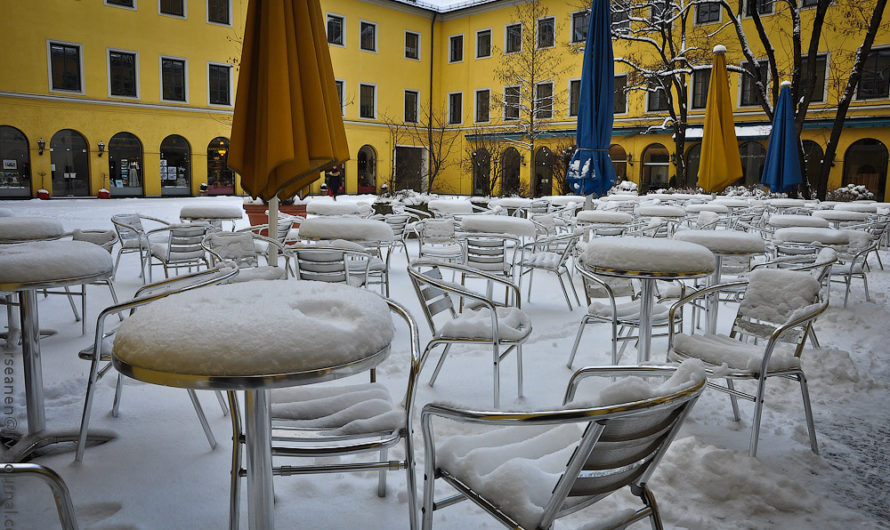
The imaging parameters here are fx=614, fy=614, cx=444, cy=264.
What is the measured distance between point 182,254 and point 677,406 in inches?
215

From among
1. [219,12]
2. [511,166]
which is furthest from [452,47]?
[219,12]

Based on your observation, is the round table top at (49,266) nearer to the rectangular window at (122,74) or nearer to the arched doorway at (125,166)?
the arched doorway at (125,166)

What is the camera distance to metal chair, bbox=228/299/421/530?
1826 millimetres

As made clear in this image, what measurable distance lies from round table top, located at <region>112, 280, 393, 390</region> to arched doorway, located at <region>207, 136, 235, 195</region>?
25749 millimetres

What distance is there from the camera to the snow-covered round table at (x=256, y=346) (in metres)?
1.39

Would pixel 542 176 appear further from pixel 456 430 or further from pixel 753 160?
pixel 456 430

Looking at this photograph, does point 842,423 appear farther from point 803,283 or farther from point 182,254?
point 182,254

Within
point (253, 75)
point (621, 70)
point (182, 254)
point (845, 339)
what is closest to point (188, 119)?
point (621, 70)

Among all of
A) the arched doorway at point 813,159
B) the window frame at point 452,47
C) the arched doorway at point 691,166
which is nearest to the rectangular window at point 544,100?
the window frame at point 452,47

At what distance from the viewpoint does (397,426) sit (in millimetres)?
1887

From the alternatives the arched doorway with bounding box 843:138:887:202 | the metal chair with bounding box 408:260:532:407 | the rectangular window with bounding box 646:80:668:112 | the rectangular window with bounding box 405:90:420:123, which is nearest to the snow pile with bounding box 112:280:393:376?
the metal chair with bounding box 408:260:532:407

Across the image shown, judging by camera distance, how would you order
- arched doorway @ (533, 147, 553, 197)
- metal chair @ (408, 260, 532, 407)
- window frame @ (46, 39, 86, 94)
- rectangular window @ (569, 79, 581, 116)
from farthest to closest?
arched doorway @ (533, 147, 553, 197), rectangular window @ (569, 79, 581, 116), window frame @ (46, 39, 86, 94), metal chair @ (408, 260, 532, 407)

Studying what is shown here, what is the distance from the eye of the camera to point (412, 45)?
3148 centimetres

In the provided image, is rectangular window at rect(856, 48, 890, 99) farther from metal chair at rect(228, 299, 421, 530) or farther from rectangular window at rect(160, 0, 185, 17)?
rectangular window at rect(160, 0, 185, 17)
